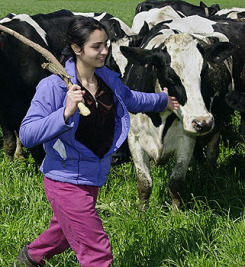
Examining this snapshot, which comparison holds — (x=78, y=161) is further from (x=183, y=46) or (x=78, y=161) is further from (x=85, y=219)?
(x=183, y=46)

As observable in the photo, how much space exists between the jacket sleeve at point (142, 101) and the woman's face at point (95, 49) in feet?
1.19

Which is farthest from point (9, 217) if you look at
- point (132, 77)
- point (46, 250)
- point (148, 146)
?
point (132, 77)

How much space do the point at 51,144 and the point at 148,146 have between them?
1.83 m

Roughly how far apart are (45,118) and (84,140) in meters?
0.39

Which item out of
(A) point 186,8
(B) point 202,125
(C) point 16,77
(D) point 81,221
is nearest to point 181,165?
(B) point 202,125

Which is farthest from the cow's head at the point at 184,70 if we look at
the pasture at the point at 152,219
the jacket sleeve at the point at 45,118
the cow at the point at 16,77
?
the cow at the point at 16,77

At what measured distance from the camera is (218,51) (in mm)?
4074

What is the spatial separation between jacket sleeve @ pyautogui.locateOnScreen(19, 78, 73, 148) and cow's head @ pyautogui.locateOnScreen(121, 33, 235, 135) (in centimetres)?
107

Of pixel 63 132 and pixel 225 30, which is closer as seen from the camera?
pixel 63 132

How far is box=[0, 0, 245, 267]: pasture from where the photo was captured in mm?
3436

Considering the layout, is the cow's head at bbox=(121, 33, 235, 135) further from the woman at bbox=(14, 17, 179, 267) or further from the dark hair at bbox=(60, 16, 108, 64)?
the dark hair at bbox=(60, 16, 108, 64)

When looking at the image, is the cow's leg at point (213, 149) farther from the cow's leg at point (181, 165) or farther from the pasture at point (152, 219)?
the cow's leg at point (181, 165)

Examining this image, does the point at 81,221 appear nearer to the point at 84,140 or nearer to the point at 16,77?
the point at 84,140

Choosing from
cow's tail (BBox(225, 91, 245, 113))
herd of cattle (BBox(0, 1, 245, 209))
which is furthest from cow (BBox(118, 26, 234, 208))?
cow's tail (BBox(225, 91, 245, 113))
